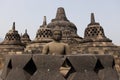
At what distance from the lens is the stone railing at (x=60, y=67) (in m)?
3.63

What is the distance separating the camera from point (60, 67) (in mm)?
3715

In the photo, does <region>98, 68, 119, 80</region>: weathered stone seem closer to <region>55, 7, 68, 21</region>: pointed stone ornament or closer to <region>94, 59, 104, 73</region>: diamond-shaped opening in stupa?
<region>94, 59, 104, 73</region>: diamond-shaped opening in stupa

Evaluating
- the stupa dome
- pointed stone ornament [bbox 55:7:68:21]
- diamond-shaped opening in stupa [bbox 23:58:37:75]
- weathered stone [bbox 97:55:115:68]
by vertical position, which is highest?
pointed stone ornament [bbox 55:7:68:21]

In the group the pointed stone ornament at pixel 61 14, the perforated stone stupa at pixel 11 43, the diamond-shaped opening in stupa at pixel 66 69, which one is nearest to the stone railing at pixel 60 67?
the diamond-shaped opening in stupa at pixel 66 69

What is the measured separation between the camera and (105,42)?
20484 mm

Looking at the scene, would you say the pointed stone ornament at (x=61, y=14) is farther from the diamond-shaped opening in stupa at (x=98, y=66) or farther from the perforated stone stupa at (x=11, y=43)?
the diamond-shaped opening in stupa at (x=98, y=66)

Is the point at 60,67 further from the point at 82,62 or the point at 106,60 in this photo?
the point at 106,60

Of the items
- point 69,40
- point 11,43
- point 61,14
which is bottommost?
point 11,43

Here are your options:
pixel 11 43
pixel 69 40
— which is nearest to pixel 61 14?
pixel 69 40

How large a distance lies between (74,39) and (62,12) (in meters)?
4.65

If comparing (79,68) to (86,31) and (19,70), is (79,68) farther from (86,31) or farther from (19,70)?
(86,31)

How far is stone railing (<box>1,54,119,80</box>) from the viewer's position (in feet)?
11.9

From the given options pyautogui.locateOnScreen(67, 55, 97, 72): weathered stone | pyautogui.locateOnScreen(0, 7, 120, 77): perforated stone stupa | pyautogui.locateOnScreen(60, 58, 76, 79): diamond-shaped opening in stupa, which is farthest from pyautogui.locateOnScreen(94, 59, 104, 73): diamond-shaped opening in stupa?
pyautogui.locateOnScreen(0, 7, 120, 77): perforated stone stupa

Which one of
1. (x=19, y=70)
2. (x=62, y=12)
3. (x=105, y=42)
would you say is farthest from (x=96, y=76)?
(x=62, y=12)
